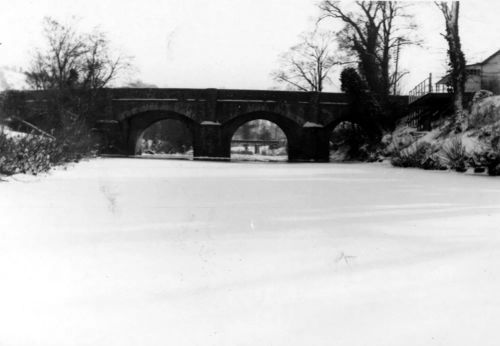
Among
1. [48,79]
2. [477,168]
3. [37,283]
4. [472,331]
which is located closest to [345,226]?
[472,331]

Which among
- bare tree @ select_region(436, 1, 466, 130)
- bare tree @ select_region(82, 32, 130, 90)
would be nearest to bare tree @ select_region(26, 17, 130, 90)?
bare tree @ select_region(82, 32, 130, 90)

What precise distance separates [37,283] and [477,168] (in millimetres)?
11285

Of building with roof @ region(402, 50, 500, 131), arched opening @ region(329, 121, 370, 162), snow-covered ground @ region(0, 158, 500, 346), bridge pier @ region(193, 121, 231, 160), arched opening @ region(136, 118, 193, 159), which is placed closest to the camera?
snow-covered ground @ region(0, 158, 500, 346)

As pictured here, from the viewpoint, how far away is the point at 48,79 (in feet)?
70.6

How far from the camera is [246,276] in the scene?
2.71 m

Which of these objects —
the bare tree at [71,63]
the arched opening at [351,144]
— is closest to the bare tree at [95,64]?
the bare tree at [71,63]

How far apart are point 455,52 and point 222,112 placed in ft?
43.8

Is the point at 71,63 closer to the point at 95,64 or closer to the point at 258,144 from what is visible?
the point at 95,64

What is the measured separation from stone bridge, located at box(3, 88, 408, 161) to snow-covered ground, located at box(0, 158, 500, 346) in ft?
70.8

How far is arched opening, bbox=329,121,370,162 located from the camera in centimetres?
2359

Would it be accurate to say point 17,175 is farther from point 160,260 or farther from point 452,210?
point 452,210

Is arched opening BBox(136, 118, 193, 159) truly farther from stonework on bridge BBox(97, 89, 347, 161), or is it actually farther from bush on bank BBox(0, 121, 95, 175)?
bush on bank BBox(0, 121, 95, 175)

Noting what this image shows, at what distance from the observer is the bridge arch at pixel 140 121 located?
27.4 meters

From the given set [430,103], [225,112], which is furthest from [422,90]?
[225,112]
